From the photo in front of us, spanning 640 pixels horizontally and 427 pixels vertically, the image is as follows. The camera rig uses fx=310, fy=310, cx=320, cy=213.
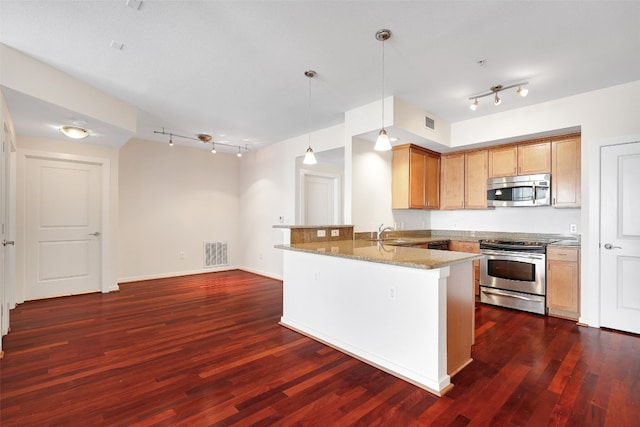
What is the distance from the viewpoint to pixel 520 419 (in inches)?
74.3

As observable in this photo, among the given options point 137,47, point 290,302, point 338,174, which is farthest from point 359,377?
point 338,174

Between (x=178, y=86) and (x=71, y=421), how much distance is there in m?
3.16

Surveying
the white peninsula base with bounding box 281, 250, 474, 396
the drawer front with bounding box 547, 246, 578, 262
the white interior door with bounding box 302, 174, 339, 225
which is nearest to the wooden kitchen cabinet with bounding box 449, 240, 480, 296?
the drawer front with bounding box 547, 246, 578, 262

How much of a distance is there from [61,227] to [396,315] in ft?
16.8

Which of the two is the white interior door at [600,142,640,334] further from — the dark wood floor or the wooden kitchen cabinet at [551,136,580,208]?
the wooden kitchen cabinet at [551,136,580,208]

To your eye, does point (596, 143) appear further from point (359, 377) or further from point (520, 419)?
point (359, 377)

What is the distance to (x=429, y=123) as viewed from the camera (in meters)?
4.40

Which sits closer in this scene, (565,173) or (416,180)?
(565,173)

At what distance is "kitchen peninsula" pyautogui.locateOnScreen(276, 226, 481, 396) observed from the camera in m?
2.22

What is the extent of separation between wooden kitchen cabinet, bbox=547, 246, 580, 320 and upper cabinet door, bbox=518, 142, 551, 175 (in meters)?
1.11

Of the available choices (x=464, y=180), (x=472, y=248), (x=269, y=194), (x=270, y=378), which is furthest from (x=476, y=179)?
(x=270, y=378)

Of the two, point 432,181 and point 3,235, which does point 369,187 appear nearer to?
point 432,181

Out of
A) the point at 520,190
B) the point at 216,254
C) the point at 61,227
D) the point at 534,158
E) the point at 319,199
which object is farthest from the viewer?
the point at 216,254

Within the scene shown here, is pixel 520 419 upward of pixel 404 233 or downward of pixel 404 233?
downward
